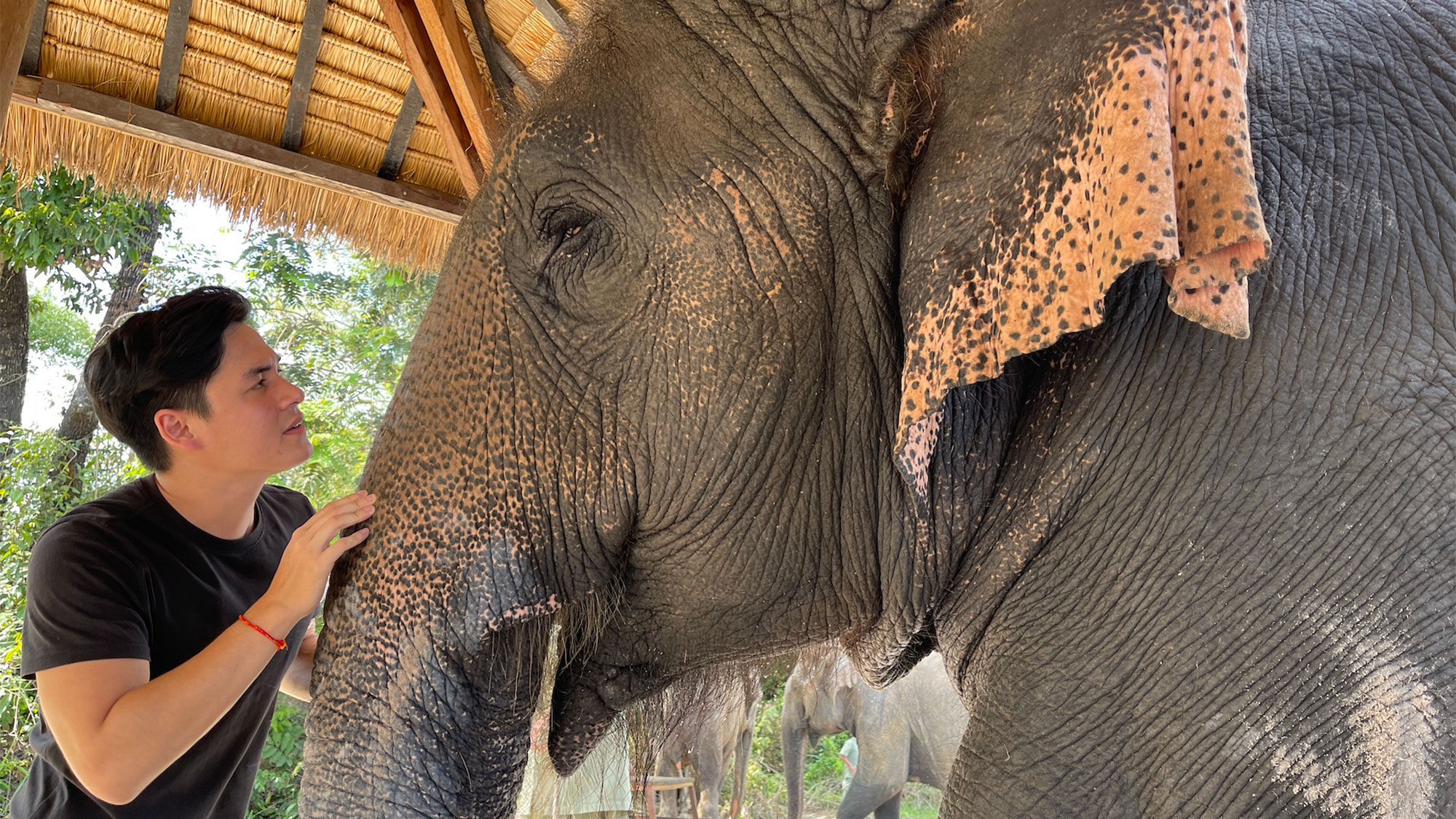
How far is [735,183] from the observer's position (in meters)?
1.45

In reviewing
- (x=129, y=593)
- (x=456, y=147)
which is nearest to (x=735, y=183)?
(x=129, y=593)

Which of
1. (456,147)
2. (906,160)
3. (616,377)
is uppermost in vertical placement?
Result: (456,147)

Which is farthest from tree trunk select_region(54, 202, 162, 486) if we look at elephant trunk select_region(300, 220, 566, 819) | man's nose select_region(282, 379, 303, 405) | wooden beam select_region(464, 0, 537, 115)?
elephant trunk select_region(300, 220, 566, 819)

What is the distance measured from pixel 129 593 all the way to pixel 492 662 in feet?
2.59

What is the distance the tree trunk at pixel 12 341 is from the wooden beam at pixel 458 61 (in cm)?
635

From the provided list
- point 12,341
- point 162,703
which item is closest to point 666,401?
point 162,703

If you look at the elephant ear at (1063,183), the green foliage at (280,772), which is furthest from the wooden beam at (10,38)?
the green foliage at (280,772)

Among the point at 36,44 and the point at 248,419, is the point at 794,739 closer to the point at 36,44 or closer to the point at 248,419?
the point at 36,44

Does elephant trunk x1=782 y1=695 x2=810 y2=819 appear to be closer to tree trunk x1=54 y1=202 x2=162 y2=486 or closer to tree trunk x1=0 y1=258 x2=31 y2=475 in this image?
tree trunk x1=54 y1=202 x2=162 y2=486

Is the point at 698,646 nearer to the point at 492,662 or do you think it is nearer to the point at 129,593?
the point at 492,662

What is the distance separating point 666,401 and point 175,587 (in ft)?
3.66

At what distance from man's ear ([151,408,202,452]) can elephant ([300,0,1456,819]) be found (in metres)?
0.61

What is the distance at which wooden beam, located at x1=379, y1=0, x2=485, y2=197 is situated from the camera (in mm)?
3414

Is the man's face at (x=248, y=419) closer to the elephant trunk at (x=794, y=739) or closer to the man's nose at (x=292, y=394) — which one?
the man's nose at (x=292, y=394)
